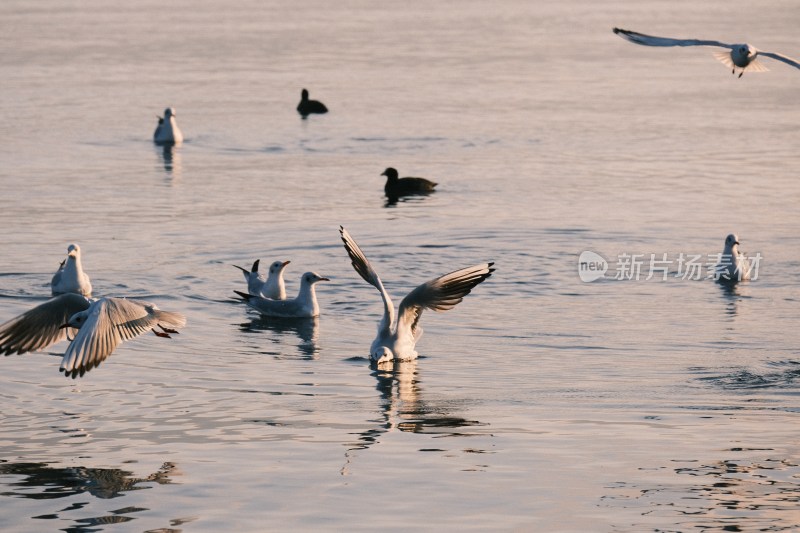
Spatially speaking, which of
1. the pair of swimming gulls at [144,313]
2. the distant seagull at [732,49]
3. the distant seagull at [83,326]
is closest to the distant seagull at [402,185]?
the distant seagull at [732,49]

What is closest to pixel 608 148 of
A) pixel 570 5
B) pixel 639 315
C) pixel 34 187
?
pixel 34 187

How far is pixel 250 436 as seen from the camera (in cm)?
1262

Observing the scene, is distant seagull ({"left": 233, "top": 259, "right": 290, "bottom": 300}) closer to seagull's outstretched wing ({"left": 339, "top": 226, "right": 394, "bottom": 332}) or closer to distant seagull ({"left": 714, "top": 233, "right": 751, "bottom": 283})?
seagull's outstretched wing ({"left": 339, "top": 226, "right": 394, "bottom": 332})

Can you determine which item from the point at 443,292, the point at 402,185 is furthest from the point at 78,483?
the point at 402,185

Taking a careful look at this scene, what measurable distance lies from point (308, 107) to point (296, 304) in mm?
20856

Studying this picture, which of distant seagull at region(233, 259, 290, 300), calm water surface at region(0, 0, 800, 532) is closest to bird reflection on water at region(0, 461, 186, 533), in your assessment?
calm water surface at region(0, 0, 800, 532)

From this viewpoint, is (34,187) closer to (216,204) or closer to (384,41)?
(216,204)

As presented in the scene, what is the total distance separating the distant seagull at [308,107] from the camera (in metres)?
38.1

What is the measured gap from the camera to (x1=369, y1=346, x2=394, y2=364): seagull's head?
603 inches

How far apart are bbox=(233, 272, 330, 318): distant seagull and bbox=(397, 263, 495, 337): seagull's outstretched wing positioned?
255 cm

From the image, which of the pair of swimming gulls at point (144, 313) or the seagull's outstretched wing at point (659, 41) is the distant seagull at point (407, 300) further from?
the seagull's outstretched wing at point (659, 41)

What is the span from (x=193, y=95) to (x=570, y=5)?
161ft

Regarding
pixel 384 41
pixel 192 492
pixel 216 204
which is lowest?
pixel 192 492

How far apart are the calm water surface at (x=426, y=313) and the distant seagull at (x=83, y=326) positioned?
737 mm
